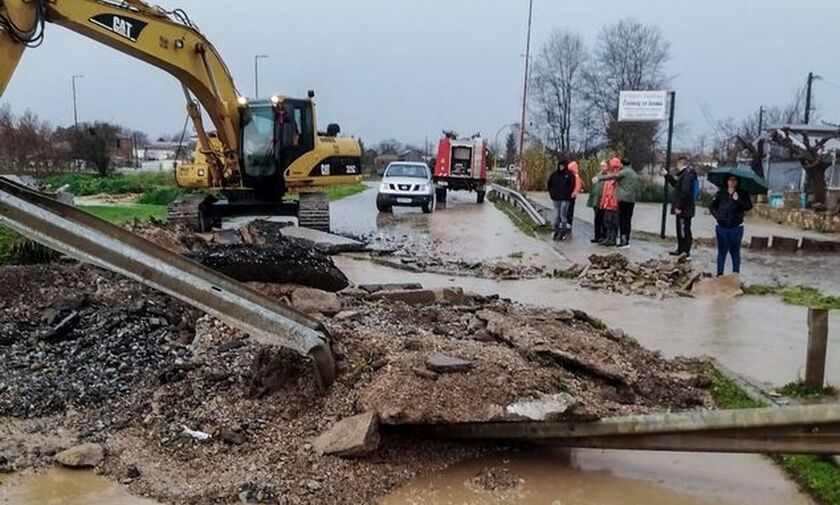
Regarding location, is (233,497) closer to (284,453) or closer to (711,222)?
(284,453)

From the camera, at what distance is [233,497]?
4.48m

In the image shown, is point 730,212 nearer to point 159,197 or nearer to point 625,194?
point 625,194

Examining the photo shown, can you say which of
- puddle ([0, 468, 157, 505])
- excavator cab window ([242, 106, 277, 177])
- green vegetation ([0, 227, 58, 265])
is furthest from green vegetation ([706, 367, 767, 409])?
excavator cab window ([242, 106, 277, 177])

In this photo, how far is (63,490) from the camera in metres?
4.64

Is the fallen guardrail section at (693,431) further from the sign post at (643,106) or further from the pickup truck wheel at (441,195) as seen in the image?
the pickup truck wheel at (441,195)

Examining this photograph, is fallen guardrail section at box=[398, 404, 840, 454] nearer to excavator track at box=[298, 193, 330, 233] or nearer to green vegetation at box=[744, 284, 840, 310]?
green vegetation at box=[744, 284, 840, 310]

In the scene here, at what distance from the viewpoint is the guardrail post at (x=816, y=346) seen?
19.9 feet

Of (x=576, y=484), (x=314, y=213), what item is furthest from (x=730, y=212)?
(x=314, y=213)

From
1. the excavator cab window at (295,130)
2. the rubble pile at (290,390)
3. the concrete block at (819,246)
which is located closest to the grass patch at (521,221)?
the concrete block at (819,246)

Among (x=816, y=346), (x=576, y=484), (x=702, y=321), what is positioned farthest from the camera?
(x=702, y=321)

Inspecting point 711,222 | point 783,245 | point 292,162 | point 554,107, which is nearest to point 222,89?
point 292,162

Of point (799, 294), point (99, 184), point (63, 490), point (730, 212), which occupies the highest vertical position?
point (730, 212)

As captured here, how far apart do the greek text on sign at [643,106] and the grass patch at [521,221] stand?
11.0 feet

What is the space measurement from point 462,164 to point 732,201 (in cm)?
2427
